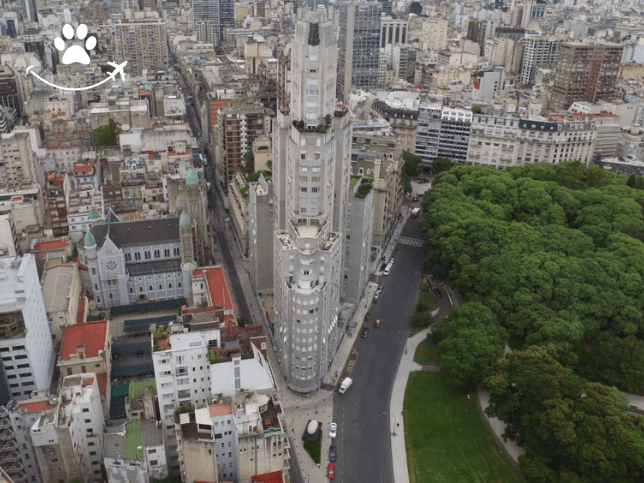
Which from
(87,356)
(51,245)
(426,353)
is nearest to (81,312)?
(87,356)

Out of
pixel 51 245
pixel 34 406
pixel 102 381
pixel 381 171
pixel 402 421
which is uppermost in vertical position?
pixel 381 171

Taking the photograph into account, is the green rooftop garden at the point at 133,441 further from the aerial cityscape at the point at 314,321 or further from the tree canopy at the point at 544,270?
the tree canopy at the point at 544,270

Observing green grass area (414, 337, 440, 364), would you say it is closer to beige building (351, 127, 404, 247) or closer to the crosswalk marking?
beige building (351, 127, 404, 247)

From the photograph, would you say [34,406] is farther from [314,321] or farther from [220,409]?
[314,321]

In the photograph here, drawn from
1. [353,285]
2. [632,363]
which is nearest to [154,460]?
[353,285]

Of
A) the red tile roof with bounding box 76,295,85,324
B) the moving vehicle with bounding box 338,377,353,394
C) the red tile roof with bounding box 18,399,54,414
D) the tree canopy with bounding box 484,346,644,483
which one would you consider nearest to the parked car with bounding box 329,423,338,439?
the moving vehicle with bounding box 338,377,353,394

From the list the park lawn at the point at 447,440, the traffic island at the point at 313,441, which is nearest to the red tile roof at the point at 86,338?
the traffic island at the point at 313,441

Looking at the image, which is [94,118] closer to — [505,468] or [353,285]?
[353,285]
